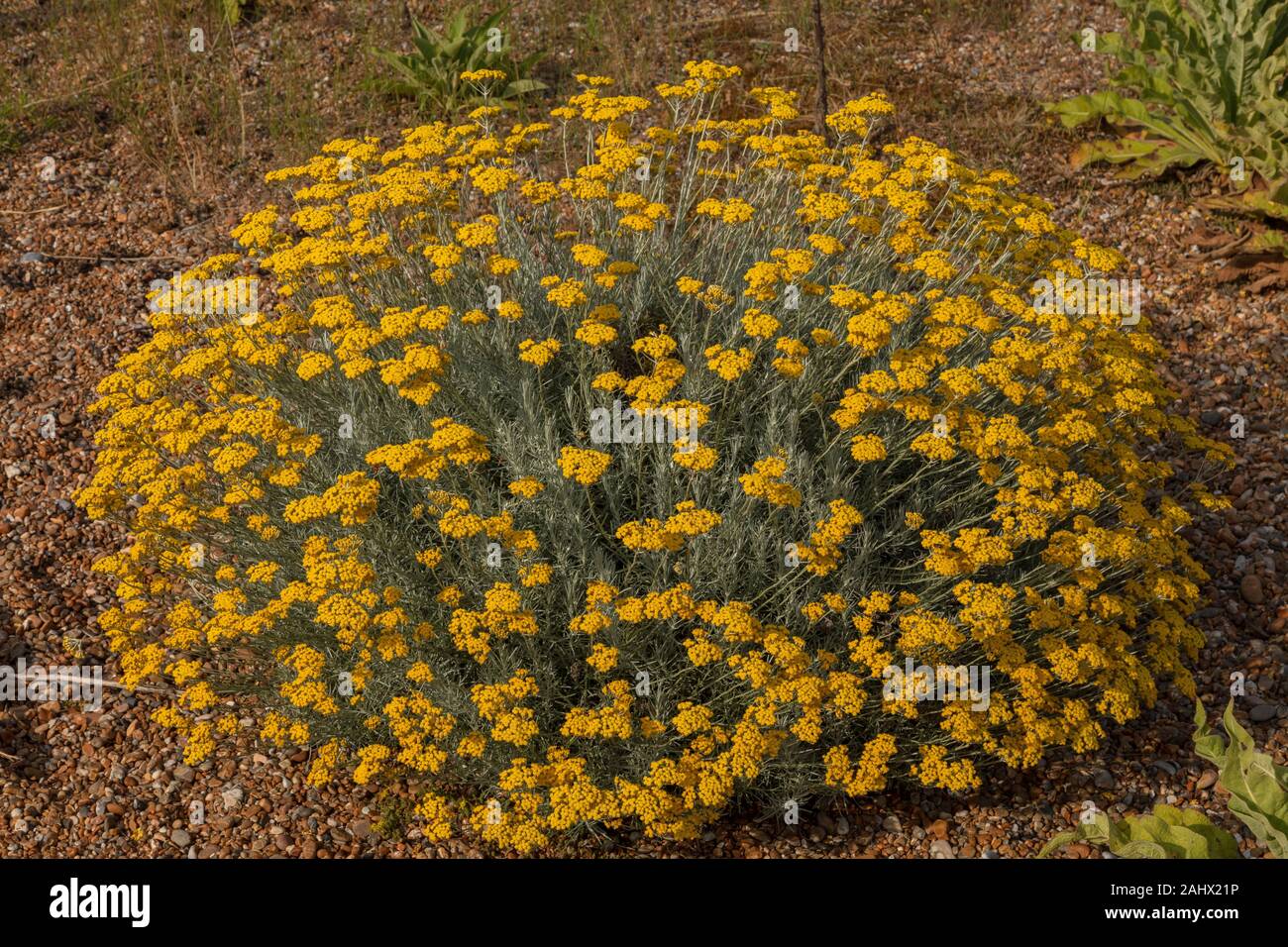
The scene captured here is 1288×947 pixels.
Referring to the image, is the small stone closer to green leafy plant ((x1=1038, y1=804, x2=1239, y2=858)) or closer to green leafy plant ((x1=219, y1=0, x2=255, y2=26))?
green leafy plant ((x1=1038, y1=804, x2=1239, y2=858))

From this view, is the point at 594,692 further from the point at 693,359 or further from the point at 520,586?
the point at 693,359

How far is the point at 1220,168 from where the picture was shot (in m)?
7.18

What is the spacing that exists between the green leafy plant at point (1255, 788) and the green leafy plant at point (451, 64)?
21.2 ft

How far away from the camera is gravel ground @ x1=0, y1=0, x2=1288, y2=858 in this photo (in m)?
4.13

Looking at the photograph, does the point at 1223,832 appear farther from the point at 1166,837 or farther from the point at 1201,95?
the point at 1201,95

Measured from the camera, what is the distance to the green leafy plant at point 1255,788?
3113 millimetres

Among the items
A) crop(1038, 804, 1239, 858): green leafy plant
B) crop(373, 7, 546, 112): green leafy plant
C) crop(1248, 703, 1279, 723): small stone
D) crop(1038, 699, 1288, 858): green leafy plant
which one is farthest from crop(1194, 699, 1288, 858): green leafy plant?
crop(373, 7, 546, 112): green leafy plant

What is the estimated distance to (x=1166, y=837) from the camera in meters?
3.22

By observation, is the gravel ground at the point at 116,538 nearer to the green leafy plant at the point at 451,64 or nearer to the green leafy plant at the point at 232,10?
the green leafy plant at the point at 451,64

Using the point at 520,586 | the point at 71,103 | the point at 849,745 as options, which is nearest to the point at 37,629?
the point at 520,586

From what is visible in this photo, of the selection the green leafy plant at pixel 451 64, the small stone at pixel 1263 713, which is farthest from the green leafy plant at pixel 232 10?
the small stone at pixel 1263 713

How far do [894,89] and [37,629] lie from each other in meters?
6.86

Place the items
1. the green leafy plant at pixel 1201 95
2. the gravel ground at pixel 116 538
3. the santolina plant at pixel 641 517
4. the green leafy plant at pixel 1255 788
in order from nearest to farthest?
the green leafy plant at pixel 1255 788 → the santolina plant at pixel 641 517 → the gravel ground at pixel 116 538 → the green leafy plant at pixel 1201 95

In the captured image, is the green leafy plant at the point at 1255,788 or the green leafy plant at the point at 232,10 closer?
the green leafy plant at the point at 1255,788
